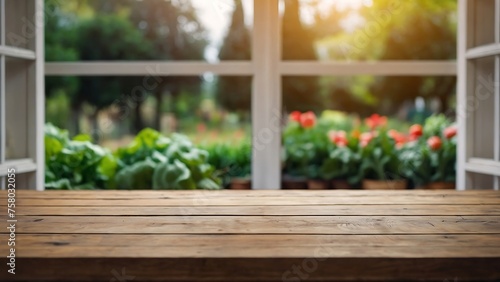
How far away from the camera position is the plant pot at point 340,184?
10.9ft

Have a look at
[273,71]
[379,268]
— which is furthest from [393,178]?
[379,268]

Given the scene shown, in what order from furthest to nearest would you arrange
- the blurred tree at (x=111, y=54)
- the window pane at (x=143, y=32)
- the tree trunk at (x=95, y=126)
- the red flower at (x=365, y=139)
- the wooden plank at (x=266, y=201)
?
the blurred tree at (x=111, y=54)
the window pane at (x=143, y=32)
the tree trunk at (x=95, y=126)
the red flower at (x=365, y=139)
the wooden plank at (x=266, y=201)

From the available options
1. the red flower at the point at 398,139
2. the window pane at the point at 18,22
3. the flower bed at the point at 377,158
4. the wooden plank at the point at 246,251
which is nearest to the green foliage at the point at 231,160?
the flower bed at the point at 377,158

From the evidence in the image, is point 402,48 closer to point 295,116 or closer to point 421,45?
point 421,45

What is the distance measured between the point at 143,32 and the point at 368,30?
174 centimetres

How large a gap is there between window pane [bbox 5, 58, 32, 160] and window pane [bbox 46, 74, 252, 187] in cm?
164

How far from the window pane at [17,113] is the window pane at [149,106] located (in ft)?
5.36

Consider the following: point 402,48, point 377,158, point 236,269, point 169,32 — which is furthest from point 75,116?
point 236,269

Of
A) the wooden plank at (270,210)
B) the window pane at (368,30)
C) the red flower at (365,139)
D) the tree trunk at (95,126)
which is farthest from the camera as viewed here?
the tree trunk at (95,126)

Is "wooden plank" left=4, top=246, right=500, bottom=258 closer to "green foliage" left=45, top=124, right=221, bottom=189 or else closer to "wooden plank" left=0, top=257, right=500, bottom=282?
"wooden plank" left=0, top=257, right=500, bottom=282

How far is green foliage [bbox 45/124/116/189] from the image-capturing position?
9.11ft

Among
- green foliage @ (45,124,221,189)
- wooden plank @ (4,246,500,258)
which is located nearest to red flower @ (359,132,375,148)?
green foliage @ (45,124,221,189)

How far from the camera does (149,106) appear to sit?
4.75 meters

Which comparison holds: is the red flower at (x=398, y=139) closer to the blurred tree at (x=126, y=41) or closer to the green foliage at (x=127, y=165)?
the green foliage at (x=127, y=165)
